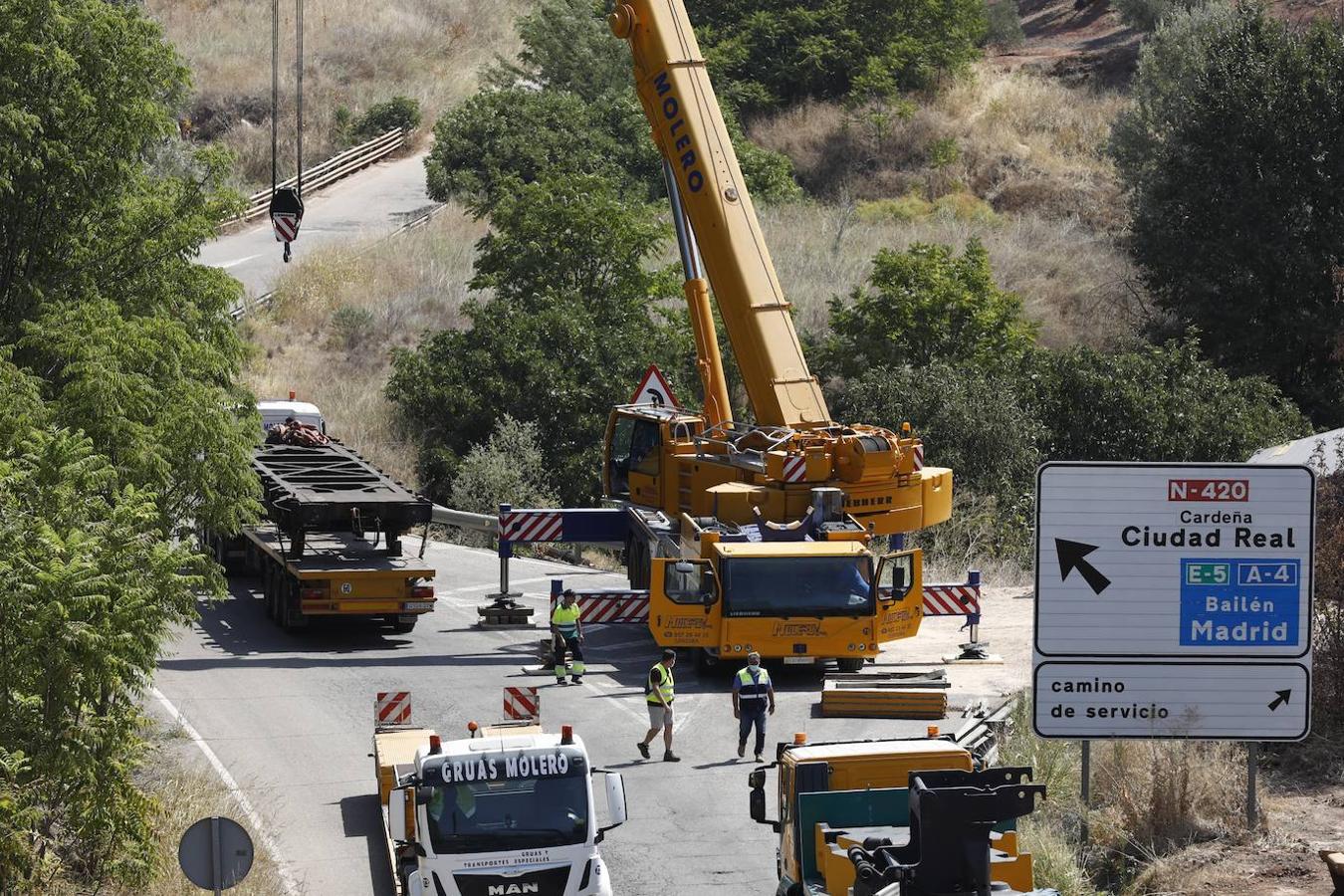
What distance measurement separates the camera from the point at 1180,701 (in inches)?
598

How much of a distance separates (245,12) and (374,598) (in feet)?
223

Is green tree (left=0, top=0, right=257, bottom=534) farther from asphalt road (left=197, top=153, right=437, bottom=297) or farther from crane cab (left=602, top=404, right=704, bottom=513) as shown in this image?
asphalt road (left=197, top=153, right=437, bottom=297)

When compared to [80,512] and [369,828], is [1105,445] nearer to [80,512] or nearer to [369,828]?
[369,828]

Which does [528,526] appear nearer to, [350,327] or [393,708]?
[393,708]

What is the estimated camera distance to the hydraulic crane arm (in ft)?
86.3

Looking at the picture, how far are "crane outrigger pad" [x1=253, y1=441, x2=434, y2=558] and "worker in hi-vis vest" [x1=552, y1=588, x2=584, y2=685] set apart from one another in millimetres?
3436

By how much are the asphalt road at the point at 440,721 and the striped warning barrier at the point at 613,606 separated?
0.72 meters

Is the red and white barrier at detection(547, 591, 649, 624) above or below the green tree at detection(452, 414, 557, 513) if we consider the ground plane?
below

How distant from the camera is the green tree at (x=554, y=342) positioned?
41844 mm

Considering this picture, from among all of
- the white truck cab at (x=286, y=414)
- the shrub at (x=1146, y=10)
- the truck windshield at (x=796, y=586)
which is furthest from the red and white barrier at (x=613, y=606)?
the shrub at (x=1146, y=10)

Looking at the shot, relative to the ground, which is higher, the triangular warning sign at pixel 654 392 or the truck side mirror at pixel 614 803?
the triangular warning sign at pixel 654 392

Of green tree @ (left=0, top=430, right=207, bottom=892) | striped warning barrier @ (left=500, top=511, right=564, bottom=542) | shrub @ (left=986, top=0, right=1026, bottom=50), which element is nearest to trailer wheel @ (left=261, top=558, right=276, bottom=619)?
striped warning barrier @ (left=500, top=511, right=564, bottom=542)

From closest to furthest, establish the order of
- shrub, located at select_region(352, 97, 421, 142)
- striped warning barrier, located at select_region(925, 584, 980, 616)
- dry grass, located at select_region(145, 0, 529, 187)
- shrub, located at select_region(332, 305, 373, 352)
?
striped warning barrier, located at select_region(925, 584, 980, 616), shrub, located at select_region(332, 305, 373, 352), dry grass, located at select_region(145, 0, 529, 187), shrub, located at select_region(352, 97, 421, 142)

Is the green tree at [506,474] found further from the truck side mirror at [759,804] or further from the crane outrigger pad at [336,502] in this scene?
the truck side mirror at [759,804]
